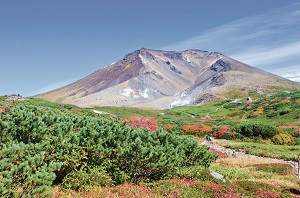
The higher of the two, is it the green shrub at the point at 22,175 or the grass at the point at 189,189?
the green shrub at the point at 22,175

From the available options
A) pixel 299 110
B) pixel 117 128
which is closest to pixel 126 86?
pixel 299 110

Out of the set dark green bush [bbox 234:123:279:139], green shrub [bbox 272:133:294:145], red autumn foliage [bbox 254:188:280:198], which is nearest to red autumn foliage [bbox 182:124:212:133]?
dark green bush [bbox 234:123:279:139]

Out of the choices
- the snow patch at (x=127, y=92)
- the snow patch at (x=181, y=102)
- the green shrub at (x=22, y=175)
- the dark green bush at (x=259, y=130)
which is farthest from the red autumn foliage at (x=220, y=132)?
the snow patch at (x=127, y=92)

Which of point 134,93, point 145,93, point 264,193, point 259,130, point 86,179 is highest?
point 134,93

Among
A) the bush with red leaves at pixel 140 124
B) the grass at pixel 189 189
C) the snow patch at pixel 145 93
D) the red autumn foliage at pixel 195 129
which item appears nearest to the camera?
the grass at pixel 189 189

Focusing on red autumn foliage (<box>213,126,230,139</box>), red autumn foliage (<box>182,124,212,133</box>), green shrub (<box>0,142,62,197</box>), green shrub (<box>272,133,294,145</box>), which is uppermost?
green shrub (<box>0,142,62,197</box>)

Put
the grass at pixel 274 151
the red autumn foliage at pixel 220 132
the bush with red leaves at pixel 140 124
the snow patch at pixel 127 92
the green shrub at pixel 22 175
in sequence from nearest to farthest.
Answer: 1. the green shrub at pixel 22 175
2. the grass at pixel 274 151
3. the bush with red leaves at pixel 140 124
4. the red autumn foliage at pixel 220 132
5. the snow patch at pixel 127 92

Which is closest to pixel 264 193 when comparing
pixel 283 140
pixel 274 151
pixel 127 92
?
pixel 274 151

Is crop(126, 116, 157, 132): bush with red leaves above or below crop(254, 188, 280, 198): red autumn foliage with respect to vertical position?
above

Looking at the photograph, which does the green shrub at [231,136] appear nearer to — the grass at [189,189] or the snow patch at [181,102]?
the grass at [189,189]

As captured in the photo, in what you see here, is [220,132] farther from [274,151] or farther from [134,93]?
[134,93]

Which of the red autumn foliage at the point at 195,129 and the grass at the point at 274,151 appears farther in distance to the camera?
the red autumn foliage at the point at 195,129

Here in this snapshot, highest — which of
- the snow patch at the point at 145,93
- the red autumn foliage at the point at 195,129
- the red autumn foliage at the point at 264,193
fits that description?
the snow patch at the point at 145,93

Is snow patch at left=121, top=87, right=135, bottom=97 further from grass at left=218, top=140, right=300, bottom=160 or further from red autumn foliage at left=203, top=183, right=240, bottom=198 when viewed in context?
red autumn foliage at left=203, top=183, right=240, bottom=198
